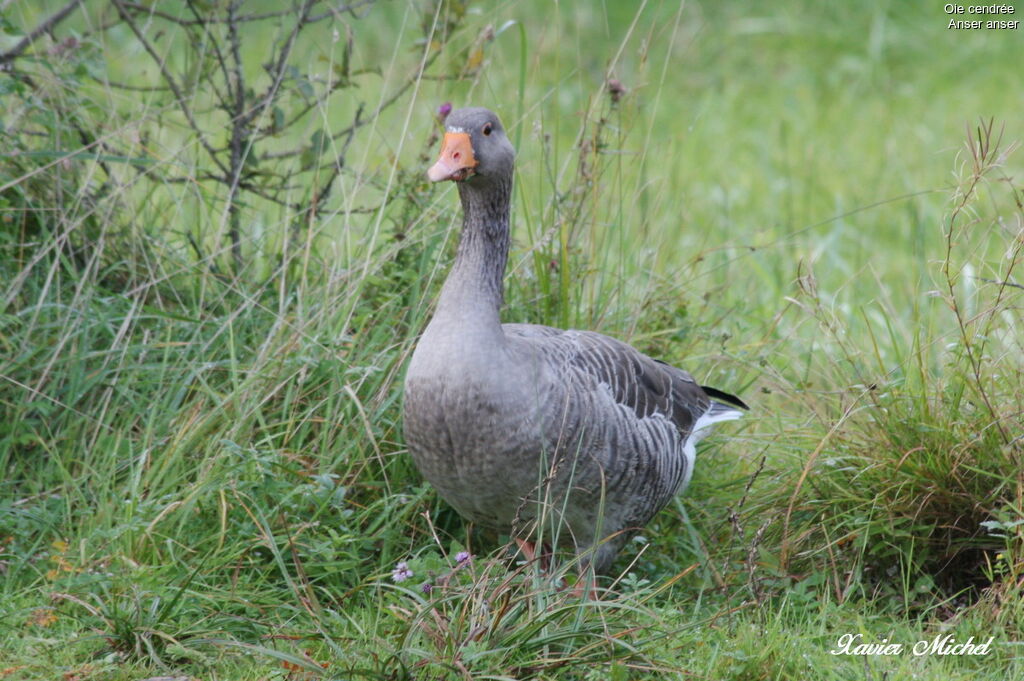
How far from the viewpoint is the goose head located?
139 inches

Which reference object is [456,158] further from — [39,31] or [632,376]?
[39,31]

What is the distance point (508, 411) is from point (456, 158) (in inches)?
29.9

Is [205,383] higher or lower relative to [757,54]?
lower

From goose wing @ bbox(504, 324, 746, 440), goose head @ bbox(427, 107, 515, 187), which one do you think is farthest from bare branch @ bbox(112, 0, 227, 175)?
goose wing @ bbox(504, 324, 746, 440)

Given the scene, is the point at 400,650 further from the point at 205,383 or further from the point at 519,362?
the point at 205,383

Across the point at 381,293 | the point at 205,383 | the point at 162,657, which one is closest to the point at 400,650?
the point at 162,657

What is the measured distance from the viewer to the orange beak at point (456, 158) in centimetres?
352

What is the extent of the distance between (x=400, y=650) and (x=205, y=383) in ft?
4.79

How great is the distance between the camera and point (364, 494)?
4.05m

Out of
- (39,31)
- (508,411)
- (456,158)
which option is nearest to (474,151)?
(456,158)

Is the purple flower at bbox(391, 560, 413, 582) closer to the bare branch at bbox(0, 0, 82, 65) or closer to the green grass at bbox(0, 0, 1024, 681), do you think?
the green grass at bbox(0, 0, 1024, 681)

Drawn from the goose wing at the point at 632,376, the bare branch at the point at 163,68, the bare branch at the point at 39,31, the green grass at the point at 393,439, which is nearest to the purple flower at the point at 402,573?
the green grass at the point at 393,439

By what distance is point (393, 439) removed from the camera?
163 inches

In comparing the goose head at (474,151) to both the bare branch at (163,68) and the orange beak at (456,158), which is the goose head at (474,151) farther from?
the bare branch at (163,68)
